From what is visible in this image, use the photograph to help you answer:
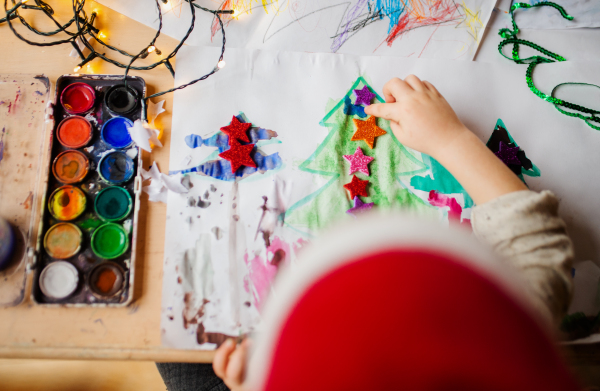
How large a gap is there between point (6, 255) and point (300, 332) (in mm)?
483

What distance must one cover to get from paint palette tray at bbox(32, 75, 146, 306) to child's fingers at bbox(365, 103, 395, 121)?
0.38 m

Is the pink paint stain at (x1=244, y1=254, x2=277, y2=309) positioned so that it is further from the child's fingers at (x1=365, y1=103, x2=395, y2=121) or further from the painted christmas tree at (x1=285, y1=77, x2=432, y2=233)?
the child's fingers at (x1=365, y1=103, x2=395, y2=121)

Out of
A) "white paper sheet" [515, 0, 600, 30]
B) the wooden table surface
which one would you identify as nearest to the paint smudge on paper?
the wooden table surface

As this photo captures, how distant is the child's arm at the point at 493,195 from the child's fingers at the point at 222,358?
1.22ft

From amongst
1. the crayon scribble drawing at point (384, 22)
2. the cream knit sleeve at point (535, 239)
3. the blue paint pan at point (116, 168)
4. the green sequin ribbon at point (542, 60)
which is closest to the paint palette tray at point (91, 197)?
the blue paint pan at point (116, 168)

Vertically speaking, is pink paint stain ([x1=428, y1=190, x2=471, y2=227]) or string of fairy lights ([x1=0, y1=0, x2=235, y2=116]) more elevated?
string of fairy lights ([x1=0, y1=0, x2=235, y2=116])

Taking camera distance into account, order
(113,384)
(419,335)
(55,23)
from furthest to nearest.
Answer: (113,384) → (55,23) → (419,335)

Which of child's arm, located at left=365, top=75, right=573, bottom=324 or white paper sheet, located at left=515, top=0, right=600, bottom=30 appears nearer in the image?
child's arm, located at left=365, top=75, right=573, bottom=324

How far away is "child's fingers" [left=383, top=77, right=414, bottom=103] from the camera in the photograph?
0.53m

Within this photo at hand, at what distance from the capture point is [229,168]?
529 millimetres

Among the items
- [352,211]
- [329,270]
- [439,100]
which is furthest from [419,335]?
[439,100]

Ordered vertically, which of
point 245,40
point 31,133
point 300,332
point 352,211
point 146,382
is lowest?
point 146,382

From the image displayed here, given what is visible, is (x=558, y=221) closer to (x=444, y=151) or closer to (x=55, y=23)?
(x=444, y=151)

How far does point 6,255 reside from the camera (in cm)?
46
